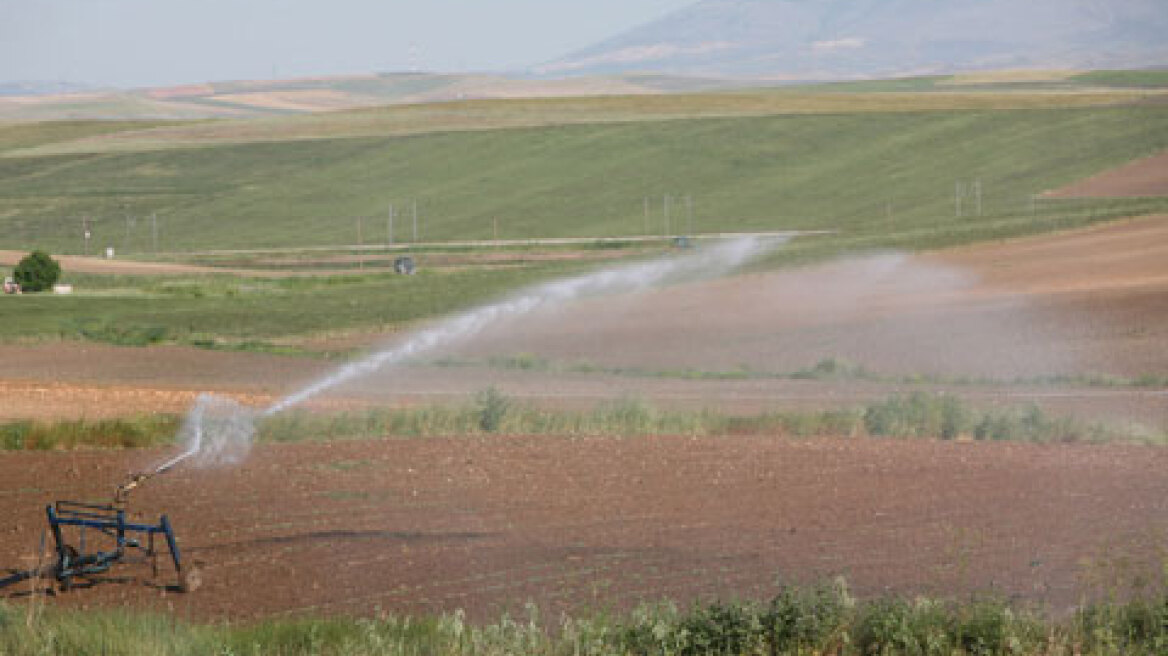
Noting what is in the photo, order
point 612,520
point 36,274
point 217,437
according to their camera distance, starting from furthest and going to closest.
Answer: point 36,274
point 217,437
point 612,520

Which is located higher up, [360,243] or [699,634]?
[360,243]

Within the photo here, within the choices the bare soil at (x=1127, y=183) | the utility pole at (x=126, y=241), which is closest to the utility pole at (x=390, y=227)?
the utility pole at (x=126, y=241)

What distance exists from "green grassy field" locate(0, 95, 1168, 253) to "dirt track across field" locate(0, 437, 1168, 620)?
2299 inches

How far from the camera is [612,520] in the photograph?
18.0m

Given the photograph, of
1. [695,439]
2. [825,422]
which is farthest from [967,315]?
[695,439]

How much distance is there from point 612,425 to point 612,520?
8922 millimetres

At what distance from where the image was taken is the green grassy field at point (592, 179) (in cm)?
9906

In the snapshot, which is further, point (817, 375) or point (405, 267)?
point (405, 267)

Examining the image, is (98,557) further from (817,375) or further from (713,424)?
(817,375)

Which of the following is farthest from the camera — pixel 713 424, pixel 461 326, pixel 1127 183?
pixel 1127 183

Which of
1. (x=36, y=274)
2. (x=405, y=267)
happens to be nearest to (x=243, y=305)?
(x=36, y=274)

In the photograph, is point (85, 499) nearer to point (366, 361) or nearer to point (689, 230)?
point (366, 361)

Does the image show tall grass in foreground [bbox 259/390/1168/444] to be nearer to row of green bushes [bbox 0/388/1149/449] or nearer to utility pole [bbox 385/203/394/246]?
row of green bushes [bbox 0/388/1149/449]

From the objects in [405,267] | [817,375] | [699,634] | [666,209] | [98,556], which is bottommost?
[699,634]
